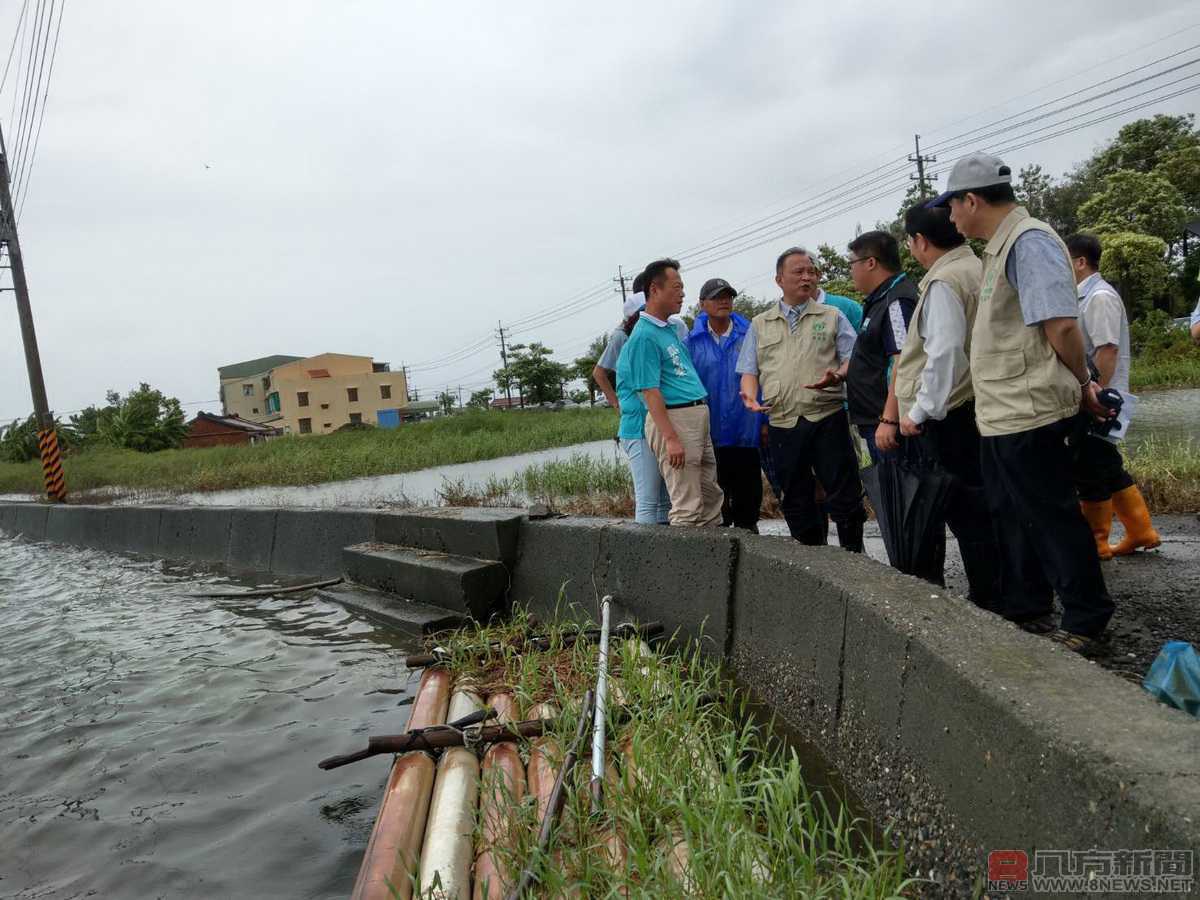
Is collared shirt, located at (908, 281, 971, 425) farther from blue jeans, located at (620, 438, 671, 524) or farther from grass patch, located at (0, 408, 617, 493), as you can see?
grass patch, located at (0, 408, 617, 493)

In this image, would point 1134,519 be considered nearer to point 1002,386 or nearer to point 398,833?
point 1002,386

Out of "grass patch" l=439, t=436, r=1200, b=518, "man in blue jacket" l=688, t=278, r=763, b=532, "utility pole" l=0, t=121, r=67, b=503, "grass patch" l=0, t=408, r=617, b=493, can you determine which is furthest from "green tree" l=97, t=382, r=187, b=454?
"man in blue jacket" l=688, t=278, r=763, b=532

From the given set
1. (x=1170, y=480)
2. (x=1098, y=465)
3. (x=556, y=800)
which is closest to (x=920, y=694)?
(x=556, y=800)

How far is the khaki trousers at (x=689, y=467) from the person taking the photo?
4.87 m

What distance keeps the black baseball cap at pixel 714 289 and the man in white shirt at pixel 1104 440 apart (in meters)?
1.88

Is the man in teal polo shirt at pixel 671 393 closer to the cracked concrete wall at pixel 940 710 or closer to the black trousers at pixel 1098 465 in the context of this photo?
the cracked concrete wall at pixel 940 710

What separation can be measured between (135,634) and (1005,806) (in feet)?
22.2

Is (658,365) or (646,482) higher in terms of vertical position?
A: (658,365)

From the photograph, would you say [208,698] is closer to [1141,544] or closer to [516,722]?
[516,722]

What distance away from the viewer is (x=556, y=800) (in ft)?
9.12

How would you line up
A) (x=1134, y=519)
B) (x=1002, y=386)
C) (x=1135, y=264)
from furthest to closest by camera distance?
(x=1135, y=264) < (x=1134, y=519) < (x=1002, y=386)

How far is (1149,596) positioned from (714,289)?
2.80m

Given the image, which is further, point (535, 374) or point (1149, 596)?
point (535, 374)

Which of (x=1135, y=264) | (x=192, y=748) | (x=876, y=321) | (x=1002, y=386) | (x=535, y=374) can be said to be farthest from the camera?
(x=535, y=374)
